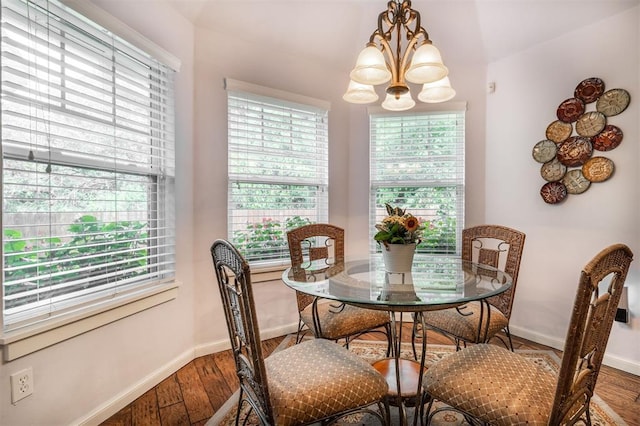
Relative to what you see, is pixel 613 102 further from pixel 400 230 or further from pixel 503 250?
pixel 400 230

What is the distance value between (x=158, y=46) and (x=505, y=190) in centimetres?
310

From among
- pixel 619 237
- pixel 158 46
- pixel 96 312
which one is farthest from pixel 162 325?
pixel 619 237

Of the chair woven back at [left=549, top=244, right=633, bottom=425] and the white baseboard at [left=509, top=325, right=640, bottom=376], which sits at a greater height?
the chair woven back at [left=549, top=244, right=633, bottom=425]

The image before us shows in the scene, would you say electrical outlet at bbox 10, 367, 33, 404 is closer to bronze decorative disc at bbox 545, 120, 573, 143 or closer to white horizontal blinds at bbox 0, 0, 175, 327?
white horizontal blinds at bbox 0, 0, 175, 327

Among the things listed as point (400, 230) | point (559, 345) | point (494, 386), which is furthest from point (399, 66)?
point (559, 345)

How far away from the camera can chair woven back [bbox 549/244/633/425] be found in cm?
100

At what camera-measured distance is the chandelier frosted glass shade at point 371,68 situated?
5.73 ft

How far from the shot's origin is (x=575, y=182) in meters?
2.60

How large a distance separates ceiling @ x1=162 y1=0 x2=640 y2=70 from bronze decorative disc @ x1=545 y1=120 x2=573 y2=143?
22.8 inches

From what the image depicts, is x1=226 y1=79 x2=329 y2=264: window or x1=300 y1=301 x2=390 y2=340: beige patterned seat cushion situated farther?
x1=226 y1=79 x2=329 y2=264: window

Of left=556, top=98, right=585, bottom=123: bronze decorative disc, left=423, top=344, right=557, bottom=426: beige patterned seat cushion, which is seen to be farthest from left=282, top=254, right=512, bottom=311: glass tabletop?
left=556, top=98, right=585, bottom=123: bronze decorative disc

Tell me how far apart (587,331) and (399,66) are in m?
1.50

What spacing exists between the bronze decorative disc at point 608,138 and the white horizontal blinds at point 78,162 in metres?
3.19

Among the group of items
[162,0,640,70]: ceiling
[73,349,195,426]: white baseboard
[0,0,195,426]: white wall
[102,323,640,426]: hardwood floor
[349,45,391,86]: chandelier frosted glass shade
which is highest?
[162,0,640,70]: ceiling
